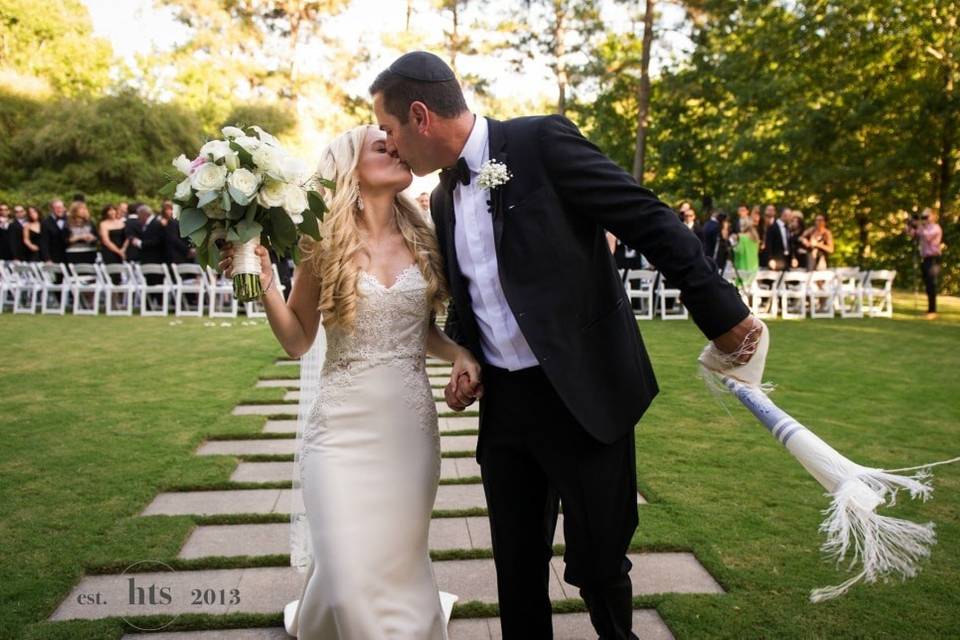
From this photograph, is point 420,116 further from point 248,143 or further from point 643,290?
point 643,290

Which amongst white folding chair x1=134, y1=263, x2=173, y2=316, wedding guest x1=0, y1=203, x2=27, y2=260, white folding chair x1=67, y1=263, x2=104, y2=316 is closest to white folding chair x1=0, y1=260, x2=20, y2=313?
wedding guest x1=0, y1=203, x2=27, y2=260

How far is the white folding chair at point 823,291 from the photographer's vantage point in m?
17.3

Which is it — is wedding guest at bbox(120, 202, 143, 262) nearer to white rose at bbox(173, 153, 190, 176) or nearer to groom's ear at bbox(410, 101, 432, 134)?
white rose at bbox(173, 153, 190, 176)

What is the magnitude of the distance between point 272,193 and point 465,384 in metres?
0.99

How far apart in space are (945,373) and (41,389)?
1070 cm

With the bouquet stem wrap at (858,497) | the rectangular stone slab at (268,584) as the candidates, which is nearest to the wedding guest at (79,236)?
the rectangular stone slab at (268,584)

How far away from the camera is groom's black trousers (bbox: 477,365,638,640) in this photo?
269cm

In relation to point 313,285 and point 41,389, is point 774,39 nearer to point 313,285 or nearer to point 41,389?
point 41,389

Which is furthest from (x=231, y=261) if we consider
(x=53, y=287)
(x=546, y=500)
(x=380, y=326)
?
(x=53, y=287)

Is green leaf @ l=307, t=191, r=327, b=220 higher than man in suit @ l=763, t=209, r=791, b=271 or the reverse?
the reverse

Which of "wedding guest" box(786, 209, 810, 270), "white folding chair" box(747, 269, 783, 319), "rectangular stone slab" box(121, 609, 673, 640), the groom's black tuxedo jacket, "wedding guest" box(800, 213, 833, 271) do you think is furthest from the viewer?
"wedding guest" box(786, 209, 810, 270)

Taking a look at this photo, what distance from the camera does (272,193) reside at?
2924 mm

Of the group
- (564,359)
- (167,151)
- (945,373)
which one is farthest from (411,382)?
(167,151)

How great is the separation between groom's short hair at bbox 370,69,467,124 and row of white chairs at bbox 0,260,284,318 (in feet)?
43.9
